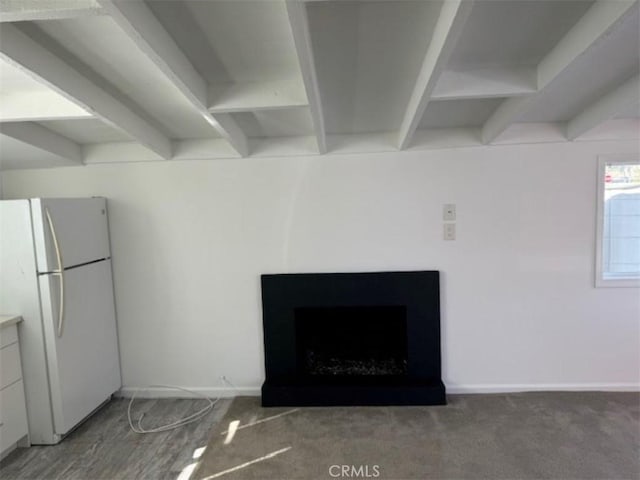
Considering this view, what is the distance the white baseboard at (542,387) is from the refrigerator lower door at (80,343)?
8.55ft

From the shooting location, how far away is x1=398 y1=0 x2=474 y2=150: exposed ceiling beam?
1.17 m

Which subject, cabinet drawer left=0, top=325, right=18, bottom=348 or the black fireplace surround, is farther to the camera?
the black fireplace surround

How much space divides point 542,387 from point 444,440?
1.08m

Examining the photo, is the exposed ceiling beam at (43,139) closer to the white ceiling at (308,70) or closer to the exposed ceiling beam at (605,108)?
the white ceiling at (308,70)

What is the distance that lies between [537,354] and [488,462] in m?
1.08

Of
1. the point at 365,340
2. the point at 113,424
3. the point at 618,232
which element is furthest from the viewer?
the point at 365,340

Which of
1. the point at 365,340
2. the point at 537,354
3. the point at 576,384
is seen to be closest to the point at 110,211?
the point at 365,340

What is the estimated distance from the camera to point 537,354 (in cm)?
277

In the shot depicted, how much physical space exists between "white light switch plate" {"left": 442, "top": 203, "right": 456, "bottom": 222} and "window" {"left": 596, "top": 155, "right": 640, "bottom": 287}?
3.38 feet

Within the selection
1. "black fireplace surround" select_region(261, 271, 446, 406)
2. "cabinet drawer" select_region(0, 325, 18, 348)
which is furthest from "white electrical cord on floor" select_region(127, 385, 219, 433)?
"cabinet drawer" select_region(0, 325, 18, 348)

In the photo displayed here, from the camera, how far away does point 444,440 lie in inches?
88.2

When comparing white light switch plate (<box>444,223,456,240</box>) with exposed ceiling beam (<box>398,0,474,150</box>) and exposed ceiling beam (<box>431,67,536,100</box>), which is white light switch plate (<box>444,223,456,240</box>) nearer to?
exposed ceiling beam (<box>398,0,474,150</box>)

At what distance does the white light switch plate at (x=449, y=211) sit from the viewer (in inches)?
107

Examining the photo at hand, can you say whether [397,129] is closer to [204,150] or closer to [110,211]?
[204,150]
